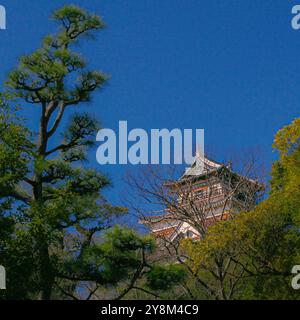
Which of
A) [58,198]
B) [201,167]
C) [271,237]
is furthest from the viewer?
[201,167]

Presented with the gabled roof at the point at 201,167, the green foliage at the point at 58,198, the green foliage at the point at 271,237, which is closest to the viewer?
the green foliage at the point at 58,198

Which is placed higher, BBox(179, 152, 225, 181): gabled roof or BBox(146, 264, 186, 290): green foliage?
BBox(179, 152, 225, 181): gabled roof

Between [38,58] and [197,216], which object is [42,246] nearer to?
[38,58]

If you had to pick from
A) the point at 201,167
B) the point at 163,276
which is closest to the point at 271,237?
the point at 201,167

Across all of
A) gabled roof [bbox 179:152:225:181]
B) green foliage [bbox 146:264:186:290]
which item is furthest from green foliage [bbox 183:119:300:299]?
green foliage [bbox 146:264:186:290]

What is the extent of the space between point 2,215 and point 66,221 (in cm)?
70

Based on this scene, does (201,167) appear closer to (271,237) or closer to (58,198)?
(271,237)

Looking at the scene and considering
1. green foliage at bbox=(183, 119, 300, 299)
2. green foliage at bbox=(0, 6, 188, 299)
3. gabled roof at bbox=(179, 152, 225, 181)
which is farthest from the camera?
gabled roof at bbox=(179, 152, 225, 181)

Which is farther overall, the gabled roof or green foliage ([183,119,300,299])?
the gabled roof

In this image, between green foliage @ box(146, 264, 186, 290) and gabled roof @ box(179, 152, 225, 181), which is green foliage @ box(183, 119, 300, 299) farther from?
green foliage @ box(146, 264, 186, 290)

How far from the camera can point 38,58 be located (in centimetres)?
752

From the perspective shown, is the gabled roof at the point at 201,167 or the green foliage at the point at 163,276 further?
the gabled roof at the point at 201,167

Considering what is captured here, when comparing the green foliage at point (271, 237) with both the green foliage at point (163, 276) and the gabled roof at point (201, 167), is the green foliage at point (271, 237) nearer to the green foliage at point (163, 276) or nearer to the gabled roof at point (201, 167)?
the gabled roof at point (201, 167)

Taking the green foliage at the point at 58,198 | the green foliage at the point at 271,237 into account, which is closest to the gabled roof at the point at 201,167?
the green foliage at the point at 271,237
